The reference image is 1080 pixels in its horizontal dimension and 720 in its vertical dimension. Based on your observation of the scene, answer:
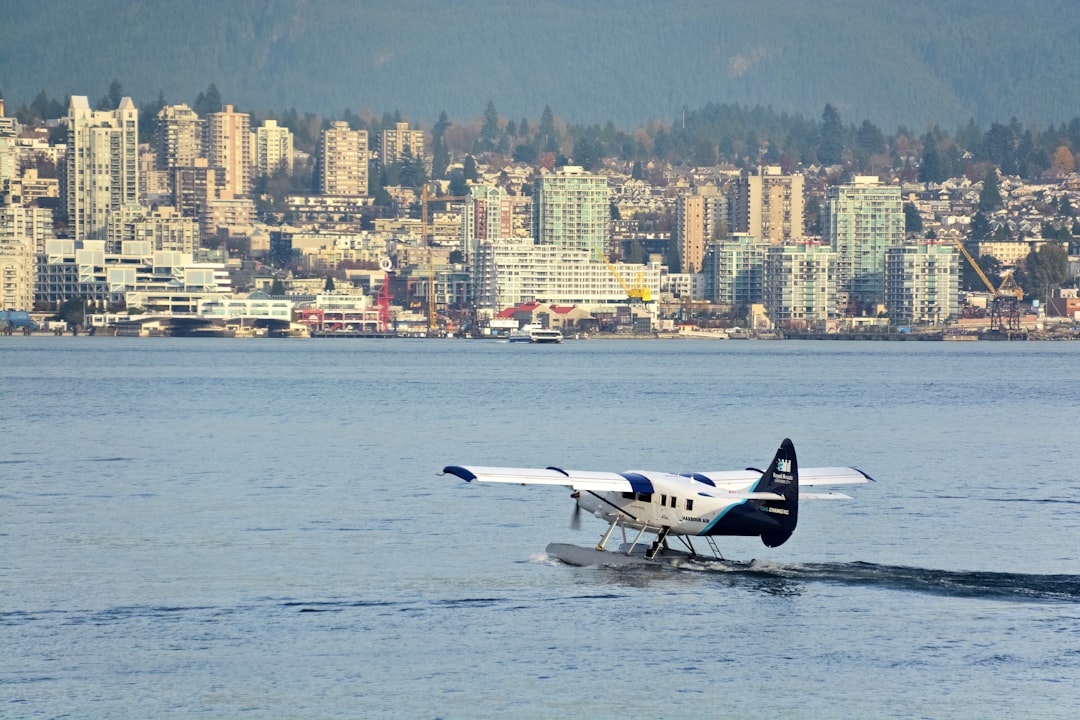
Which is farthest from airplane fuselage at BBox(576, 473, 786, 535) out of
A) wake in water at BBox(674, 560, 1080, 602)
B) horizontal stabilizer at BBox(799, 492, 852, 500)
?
horizontal stabilizer at BBox(799, 492, 852, 500)

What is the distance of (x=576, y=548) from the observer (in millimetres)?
33562

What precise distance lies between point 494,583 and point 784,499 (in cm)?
470

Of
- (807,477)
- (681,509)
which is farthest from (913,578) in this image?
(681,509)

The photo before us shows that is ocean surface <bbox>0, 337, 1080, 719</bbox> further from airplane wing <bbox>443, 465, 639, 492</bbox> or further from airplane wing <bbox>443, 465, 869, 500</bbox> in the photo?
airplane wing <bbox>443, 465, 639, 492</bbox>

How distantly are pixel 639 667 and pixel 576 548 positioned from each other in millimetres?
7470

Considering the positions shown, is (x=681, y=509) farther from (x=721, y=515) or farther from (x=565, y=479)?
(x=565, y=479)

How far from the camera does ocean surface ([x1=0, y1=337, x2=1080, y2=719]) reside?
Answer: 25000 mm

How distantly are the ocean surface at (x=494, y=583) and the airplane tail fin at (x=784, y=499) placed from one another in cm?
87

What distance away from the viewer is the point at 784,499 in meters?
31.0

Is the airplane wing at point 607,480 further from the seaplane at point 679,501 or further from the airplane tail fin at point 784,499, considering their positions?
the airplane tail fin at point 784,499

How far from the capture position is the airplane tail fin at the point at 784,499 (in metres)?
30.9

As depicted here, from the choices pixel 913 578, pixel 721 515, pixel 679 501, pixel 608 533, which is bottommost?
pixel 913 578

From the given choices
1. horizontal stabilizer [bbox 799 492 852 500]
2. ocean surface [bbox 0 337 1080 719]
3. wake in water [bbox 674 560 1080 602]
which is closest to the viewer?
ocean surface [bbox 0 337 1080 719]

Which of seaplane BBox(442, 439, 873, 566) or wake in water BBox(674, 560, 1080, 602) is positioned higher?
seaplane BBox(442, 439, 873, 566)
